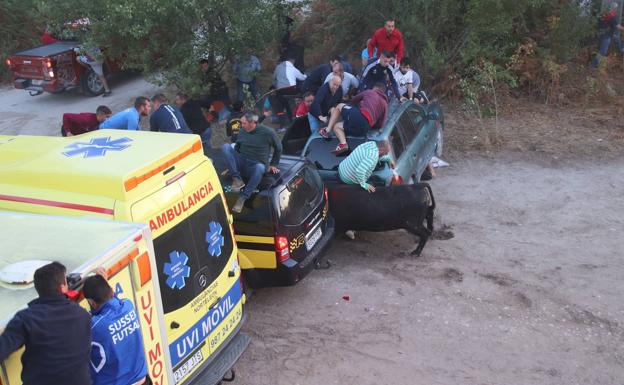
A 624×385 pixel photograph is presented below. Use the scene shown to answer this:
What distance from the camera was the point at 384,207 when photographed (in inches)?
309

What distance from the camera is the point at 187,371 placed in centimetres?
502

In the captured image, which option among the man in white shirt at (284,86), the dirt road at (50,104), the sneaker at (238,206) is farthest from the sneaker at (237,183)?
the dirt road at (50,104)

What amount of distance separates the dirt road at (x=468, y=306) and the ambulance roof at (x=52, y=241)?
251 centimetres

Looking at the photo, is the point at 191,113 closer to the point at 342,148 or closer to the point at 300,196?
the point at 342,148

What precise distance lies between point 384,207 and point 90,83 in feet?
33.3

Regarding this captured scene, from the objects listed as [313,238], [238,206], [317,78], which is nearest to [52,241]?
[238,206]

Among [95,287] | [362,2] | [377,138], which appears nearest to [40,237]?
[95,287]

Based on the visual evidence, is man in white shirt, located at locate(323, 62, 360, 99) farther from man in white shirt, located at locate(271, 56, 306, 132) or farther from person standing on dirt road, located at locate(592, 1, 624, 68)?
person standing on dirt road, located at locate(592, 1, 624, 68)

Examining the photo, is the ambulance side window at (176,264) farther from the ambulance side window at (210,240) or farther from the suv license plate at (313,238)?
the suv license plate at (313,238)

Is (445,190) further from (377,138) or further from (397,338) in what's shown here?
(397,338)

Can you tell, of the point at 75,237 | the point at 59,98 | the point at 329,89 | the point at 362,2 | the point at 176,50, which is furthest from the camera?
the point at 59,98

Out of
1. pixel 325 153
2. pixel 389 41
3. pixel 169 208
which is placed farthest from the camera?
pixel 389 41

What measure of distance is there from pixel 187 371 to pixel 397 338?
236 centimetres

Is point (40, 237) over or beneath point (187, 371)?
over
